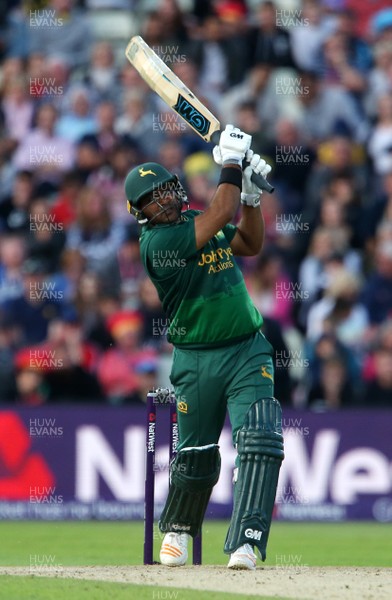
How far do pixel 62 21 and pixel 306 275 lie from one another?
5.15 meters

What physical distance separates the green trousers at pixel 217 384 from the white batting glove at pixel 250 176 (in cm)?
86

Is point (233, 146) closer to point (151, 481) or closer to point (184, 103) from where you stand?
point (184, 103)

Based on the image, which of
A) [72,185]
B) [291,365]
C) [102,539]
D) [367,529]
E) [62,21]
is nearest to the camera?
[102,539]

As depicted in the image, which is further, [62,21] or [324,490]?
[62,21]

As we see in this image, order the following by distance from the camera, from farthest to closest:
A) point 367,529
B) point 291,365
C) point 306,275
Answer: point 306,275 < point 291,365 < point 367,529

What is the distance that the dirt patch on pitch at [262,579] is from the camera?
7.21 m

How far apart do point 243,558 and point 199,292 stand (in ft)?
5.25

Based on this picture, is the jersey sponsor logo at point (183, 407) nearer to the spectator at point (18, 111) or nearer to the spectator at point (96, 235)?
the spectator at point (96, 235)

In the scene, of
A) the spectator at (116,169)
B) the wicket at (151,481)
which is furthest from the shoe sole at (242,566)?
the spectator at (116,169)

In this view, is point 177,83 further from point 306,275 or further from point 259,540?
point 306,275

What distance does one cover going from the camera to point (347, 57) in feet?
56.4

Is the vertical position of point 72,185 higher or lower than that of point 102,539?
higher

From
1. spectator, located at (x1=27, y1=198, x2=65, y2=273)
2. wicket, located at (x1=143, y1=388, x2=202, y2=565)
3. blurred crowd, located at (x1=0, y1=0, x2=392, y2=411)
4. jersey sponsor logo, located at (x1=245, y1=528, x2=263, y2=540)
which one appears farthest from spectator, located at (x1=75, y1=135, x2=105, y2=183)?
jersey sponsor logo, located at (x1=245, y1=528, x2=263, y2=540)

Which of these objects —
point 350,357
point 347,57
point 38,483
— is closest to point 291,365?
point 350,357
